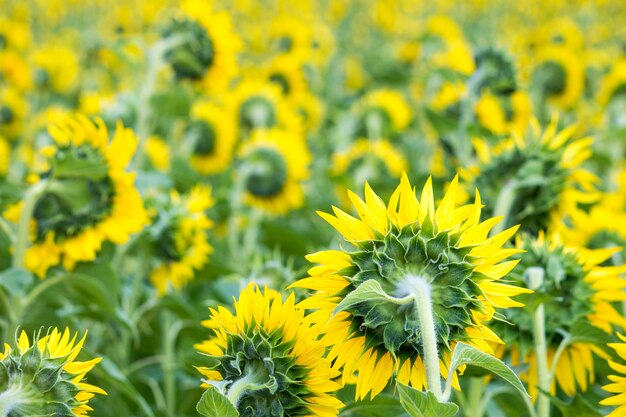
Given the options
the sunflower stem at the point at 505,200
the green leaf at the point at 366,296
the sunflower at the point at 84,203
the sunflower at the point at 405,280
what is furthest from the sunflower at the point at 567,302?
the sunflower at the point at 84,203

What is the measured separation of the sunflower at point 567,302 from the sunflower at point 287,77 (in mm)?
2541

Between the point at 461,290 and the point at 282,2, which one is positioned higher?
the point at 282,2

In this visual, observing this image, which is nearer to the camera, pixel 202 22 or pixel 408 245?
pixel 408 245

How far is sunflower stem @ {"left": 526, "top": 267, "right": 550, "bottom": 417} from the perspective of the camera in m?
1.19

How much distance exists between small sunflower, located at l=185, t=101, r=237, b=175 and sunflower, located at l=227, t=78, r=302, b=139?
0.33 ft

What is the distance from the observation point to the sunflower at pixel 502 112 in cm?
264

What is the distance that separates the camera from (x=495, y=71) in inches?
91.0

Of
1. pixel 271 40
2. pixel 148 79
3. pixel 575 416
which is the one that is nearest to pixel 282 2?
pixel 271 40

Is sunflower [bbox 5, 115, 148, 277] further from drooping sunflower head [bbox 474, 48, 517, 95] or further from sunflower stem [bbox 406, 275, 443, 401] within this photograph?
drooping sunflower head [bbox 474, 48, 517, 95]

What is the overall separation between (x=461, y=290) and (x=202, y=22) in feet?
5.88

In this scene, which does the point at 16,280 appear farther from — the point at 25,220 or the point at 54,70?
the point at 54,70

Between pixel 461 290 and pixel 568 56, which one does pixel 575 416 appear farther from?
pixel 568 56

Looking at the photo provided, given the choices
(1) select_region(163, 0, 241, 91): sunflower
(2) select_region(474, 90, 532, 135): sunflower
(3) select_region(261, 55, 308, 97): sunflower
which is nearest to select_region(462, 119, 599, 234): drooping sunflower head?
(2) select_region(474, 90, 532, 135): sunflower

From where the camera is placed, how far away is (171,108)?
238 cm
